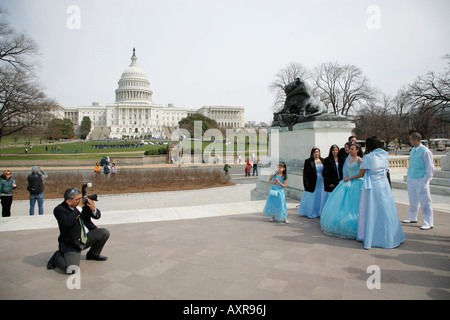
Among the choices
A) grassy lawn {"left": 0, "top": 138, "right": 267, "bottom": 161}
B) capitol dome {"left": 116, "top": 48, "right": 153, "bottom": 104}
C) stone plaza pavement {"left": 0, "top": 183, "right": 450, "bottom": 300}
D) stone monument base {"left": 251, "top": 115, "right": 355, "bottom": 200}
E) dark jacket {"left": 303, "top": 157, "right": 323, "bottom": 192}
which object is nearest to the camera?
stone plaza pavement {"left": 0, "top": 183, "right": 450, "bottom": 300}

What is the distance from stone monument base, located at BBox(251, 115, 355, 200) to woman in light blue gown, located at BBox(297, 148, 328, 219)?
2.03 metres

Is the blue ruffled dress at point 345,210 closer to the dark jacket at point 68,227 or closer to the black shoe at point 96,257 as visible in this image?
the black shoe at point 96,257

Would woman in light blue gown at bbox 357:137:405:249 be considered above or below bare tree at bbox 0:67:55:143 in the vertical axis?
below

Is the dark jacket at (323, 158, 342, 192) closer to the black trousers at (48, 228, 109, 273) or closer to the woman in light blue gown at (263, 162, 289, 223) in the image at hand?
the woman in light blue gown at (263, 162, 289, 223)

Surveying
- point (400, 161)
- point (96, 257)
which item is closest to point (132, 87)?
point (400, 161)

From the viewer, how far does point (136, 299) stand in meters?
3.41

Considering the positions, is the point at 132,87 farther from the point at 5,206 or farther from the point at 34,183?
the point at 5,206

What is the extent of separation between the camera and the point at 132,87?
149 metres

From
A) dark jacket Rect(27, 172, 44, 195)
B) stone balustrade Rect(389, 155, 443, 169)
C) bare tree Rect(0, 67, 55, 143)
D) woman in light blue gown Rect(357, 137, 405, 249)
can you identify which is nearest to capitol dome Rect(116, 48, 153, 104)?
bare tree Rect(0, 67, 55, 143)

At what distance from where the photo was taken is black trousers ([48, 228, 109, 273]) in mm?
4246

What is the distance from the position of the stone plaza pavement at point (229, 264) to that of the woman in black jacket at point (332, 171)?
963 millimetres

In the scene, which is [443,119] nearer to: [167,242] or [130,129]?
[167,242]

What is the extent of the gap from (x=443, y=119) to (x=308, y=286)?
1702 inches
